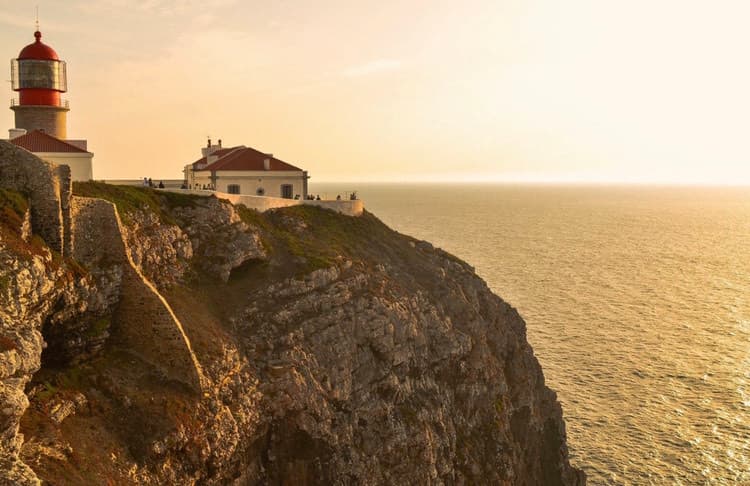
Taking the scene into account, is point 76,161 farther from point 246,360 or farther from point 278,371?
point 278,371

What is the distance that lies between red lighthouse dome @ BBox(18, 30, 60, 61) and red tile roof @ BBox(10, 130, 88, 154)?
8.05 m

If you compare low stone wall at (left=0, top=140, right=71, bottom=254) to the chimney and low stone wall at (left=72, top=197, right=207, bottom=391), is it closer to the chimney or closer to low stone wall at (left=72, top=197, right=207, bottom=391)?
low stone wall at (left=72, top=197, right=207, bottom=391)

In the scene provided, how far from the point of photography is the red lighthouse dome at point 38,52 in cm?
4900

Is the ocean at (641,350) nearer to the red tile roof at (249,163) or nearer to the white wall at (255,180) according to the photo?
the white wall at (255,180)

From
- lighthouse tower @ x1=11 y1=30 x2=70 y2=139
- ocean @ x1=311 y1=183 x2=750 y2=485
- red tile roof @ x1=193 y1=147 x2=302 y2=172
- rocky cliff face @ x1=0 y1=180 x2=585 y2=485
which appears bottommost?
ocean @ x1=311 y1=183 x2=750 y2=485

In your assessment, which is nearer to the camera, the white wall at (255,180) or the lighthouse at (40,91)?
the lighthouse at (40,91)

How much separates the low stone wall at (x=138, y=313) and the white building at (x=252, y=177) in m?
31.0

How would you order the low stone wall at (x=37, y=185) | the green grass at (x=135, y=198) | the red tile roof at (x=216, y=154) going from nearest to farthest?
the low stone wall at (x=37, y=185) < the green grass at (x=135, y=198) < the red tile roof at (x=216, y=154)

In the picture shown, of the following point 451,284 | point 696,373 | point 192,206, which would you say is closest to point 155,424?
point 192,206

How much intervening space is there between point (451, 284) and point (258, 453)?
2740cm

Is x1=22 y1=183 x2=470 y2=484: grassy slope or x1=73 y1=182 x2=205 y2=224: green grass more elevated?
x1=73 y1=182 x2=205 y2=224: green grass

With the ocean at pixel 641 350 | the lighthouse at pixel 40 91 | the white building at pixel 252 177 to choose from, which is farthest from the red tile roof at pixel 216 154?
the ocean at pixel 641 350

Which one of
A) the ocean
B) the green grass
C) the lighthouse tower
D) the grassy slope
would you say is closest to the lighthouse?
the lighthouse tower

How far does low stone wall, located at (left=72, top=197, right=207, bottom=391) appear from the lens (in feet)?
94.2
